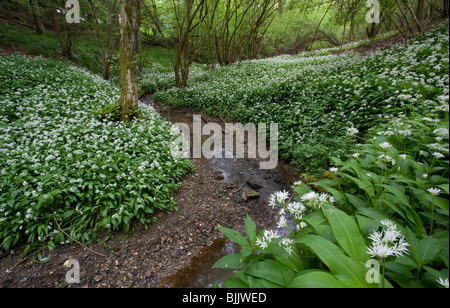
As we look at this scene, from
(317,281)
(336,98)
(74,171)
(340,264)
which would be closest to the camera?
(317,281)

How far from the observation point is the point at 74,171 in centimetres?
367

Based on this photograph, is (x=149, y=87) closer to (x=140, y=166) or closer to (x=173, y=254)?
(x=140, y=166)

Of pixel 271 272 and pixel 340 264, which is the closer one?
pixel 340 264

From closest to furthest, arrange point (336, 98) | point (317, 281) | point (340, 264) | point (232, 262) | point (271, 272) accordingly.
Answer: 1. point (317, 281)
2. point (340, 264)
3. point (271, 272)
4. point (232, 262)
5. point (336, 98)

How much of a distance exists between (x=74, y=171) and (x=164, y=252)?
7.52ft

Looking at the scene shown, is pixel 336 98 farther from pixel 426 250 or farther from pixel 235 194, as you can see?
pixel 426 250

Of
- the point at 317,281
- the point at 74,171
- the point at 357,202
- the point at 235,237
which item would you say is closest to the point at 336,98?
the point at 357,202

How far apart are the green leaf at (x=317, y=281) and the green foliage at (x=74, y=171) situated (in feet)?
9.68

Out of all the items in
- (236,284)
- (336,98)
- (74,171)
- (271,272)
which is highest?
(336,98)

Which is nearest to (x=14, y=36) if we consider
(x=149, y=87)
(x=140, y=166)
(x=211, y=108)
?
(x=149, y=87)

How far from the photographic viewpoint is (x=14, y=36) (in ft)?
42.2

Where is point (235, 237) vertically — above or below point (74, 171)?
below

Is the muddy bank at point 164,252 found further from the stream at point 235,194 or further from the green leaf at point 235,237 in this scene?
the green leaf at point 235,237

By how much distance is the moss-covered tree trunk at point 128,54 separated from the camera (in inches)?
215
